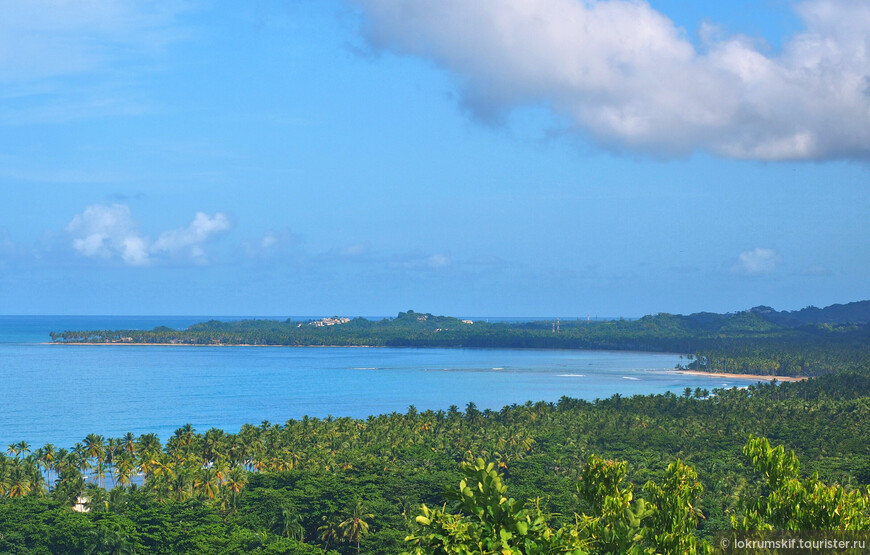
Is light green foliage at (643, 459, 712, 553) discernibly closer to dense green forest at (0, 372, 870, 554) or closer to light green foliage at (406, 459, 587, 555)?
dense green forest at (0, 372, 870, 554)

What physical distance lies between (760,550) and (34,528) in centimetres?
4985

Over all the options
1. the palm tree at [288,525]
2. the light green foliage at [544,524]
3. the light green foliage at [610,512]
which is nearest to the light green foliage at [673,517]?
the light green foliage at [544,524]

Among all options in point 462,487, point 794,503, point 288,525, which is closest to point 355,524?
point 288,525

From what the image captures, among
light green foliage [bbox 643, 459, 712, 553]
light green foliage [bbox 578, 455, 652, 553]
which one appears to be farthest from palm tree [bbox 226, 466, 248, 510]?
light green foliage [bbox 643, 459, 712, 553]

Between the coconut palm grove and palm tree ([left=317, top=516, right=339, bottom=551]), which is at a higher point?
the coconut palm grove

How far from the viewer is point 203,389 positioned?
650ft

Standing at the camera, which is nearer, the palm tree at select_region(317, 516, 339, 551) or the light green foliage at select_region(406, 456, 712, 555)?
the light green foliage at select_region(406, 456, 712, 555)

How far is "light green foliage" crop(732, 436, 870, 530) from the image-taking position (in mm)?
17406

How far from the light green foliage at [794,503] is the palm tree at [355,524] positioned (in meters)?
41.7

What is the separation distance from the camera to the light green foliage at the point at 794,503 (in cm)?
1741

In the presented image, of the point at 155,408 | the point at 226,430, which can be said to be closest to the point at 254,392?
the point at 155,408

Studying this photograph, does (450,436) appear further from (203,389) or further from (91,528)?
(203,389)

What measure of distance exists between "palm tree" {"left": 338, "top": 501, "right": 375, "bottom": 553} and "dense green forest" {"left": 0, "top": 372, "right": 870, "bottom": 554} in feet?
0.36

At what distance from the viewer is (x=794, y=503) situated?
18.4 metres
